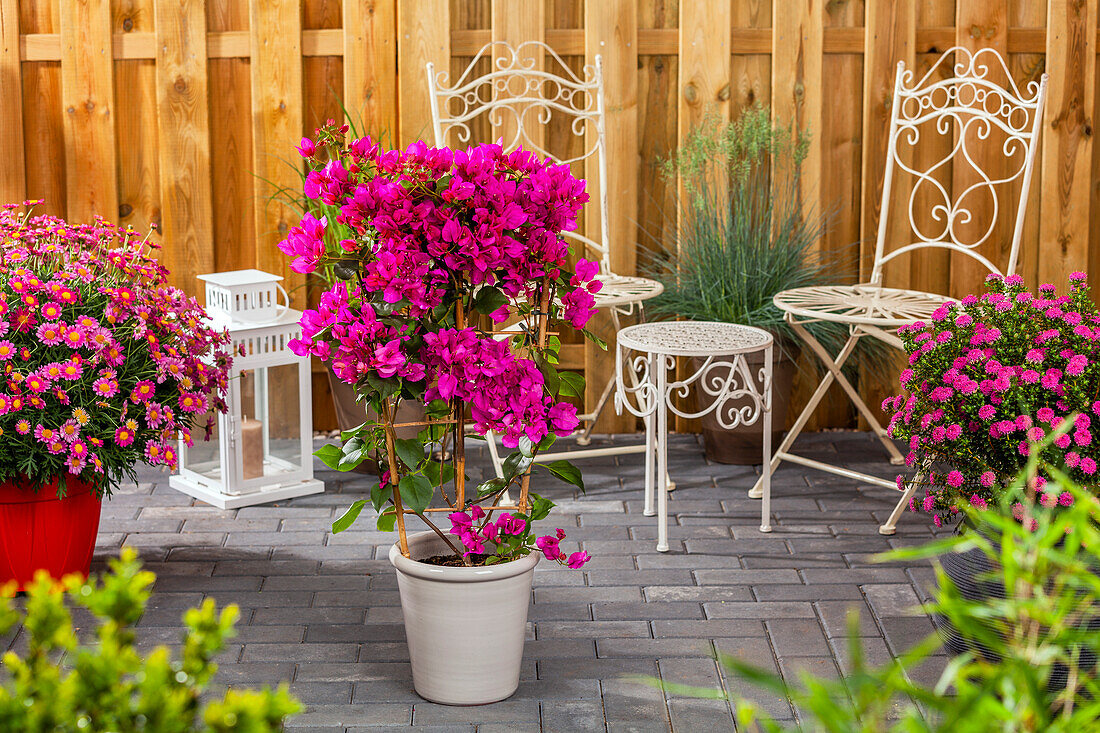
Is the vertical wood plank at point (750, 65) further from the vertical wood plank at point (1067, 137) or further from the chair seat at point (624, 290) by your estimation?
the vertical wood plank at point (1067, 137)

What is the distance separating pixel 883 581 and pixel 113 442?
1980mm

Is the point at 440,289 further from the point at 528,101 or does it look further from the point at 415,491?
the point at 528,101

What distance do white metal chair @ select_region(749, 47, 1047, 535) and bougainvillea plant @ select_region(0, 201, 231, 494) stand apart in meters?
1.71

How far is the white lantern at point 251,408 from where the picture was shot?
3.42 metres

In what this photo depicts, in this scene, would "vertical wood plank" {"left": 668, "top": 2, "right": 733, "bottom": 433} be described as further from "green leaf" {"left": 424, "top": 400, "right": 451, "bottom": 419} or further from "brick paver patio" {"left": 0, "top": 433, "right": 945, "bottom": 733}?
"green leaf" {"left": 424, "top": 400, "right": 451, "bottom": 419}

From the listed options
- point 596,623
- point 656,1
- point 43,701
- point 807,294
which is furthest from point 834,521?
point 43,701

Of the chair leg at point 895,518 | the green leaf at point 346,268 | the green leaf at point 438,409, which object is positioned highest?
the green leaf at point 346,268

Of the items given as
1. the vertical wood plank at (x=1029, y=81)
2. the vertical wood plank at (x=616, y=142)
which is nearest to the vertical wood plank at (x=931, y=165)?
the vertical wood plank at (x=1029, y=81)

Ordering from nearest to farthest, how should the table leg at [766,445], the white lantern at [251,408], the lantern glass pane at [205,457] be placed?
the table leg at [766,445]
the white lantern at [251,408]
the lantern glass pane at [205,457]

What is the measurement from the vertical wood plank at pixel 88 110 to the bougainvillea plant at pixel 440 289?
7.35ft

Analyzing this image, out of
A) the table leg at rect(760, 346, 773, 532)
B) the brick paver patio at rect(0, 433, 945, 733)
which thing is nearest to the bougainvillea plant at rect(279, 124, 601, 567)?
the brick paver patio at rect(0, 433, 945, 733)

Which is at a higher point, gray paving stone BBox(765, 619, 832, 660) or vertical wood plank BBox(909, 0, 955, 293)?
vertical wood plank BBox(909, 0, 955, 293)

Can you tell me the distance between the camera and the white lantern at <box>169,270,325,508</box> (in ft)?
11.2

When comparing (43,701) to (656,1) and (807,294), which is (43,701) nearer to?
(807,294)
